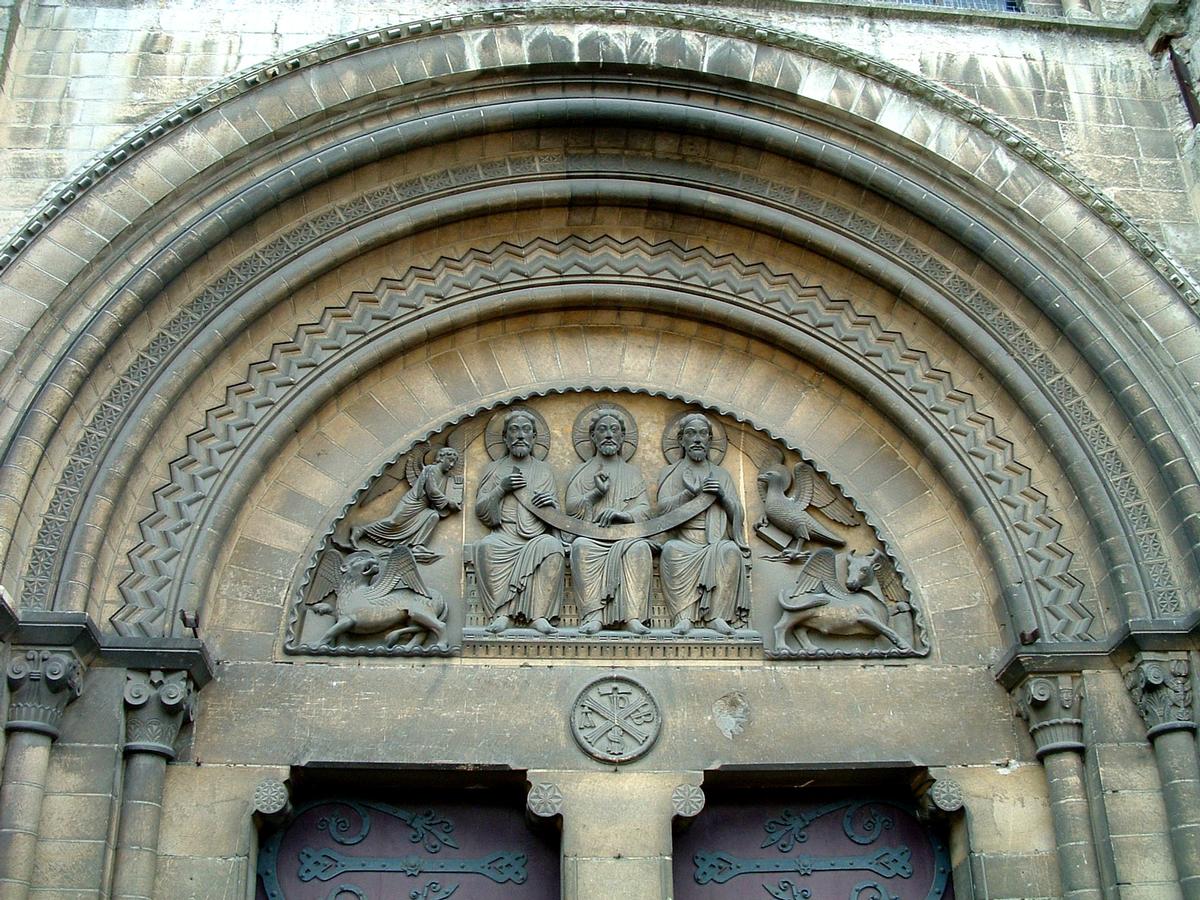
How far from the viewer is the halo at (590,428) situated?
9898 mm

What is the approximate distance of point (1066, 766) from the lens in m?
8.58

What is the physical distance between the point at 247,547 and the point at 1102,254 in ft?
19.7

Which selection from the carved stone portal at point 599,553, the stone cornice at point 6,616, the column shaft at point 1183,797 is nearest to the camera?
the stone cornice at point 6,616

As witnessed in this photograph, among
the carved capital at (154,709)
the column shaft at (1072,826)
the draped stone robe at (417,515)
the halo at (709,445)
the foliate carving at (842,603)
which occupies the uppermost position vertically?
the halo at (709,445)

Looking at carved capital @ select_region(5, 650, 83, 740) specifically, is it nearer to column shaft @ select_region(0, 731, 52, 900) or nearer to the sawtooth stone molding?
column shaft @ select_region(0, 731, 52, 900)

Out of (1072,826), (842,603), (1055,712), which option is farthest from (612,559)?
(1072,826)

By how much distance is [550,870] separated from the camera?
28.7 feet

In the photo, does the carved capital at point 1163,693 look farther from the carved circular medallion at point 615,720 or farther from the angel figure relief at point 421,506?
the angel figure relief at point 421,506

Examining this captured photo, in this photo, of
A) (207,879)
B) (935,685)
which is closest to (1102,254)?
(935,685)

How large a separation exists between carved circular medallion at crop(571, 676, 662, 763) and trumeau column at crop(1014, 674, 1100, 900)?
93.6 inches

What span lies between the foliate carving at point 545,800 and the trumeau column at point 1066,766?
3.01 metres

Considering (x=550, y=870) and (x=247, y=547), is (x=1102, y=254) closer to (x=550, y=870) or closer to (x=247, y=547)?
(x=550, y=870)

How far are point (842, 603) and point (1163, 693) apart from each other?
2.04 m

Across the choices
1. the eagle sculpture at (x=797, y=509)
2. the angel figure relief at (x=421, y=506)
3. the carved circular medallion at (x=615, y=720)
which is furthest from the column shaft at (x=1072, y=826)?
the angel figure relief at (x=421, y=506)
